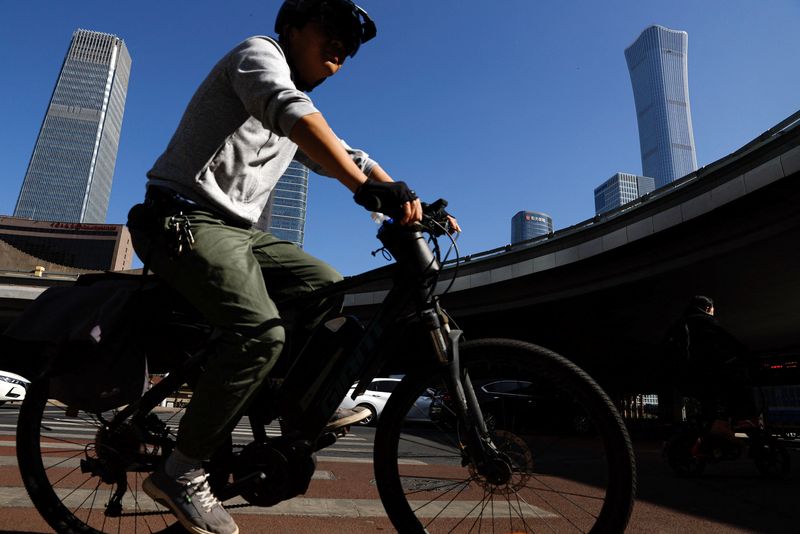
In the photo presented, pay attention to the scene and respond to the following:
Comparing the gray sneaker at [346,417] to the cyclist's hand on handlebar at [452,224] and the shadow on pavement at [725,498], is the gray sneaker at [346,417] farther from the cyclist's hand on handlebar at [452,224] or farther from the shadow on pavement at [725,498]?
the shadow on pavement at [725,498]

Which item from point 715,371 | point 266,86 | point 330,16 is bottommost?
point 715,371

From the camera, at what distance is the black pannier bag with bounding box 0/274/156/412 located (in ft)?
6.27

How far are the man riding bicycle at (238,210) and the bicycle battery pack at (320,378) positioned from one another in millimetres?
93

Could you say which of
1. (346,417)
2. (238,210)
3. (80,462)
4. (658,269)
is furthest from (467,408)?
(658,269)

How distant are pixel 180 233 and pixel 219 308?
0.30 m

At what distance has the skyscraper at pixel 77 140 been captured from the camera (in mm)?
177125

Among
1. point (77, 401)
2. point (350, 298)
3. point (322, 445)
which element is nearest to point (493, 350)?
point (322, 445)

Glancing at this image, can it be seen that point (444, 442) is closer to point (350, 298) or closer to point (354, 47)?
point (354, 47)

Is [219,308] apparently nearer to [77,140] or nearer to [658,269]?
[658,269]

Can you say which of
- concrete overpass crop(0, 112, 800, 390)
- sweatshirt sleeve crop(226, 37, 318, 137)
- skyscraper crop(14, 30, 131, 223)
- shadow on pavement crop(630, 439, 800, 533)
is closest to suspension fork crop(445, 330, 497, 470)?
sweatshirt sleeve crop(226, 37, 318, 137)

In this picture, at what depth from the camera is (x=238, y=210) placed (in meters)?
2.00

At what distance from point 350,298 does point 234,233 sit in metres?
24.9

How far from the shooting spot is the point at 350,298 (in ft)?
87.9

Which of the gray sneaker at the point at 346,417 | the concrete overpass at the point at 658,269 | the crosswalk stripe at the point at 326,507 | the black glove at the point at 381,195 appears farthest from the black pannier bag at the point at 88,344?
the concrete overpass at the point at 658,269
